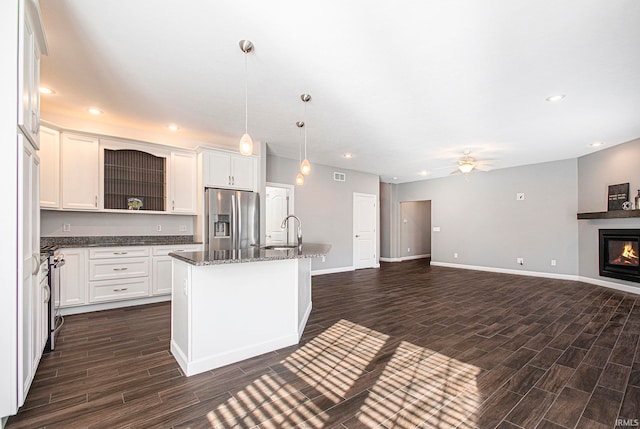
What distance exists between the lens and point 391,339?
3047mm

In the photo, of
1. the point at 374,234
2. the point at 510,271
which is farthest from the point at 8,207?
the point at 510,271

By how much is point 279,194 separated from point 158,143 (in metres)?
2.51

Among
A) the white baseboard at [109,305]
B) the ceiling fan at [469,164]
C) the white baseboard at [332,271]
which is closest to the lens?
the white baseboard at [109,305]

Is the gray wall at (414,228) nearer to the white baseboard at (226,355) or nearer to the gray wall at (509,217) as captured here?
the gray wall at (509,217)

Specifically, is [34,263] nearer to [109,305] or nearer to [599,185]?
[109,305]

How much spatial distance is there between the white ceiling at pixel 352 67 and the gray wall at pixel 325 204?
1.61 meters

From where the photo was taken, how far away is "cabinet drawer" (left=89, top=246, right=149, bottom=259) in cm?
400

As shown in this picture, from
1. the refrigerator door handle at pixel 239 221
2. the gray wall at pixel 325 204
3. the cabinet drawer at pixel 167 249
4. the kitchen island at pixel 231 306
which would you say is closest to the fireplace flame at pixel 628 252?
the gray wall at pixel 325 204

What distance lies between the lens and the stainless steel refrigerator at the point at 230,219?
484 cm

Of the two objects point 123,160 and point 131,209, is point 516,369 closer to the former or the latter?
point 131,209

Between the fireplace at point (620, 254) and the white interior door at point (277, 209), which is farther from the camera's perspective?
the white interior door at point (277, 209)

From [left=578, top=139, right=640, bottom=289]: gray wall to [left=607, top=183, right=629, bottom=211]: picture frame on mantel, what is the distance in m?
0.07

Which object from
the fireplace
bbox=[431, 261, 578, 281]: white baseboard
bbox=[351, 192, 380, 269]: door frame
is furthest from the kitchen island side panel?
bbox=[431, 261, 578, 281]: white baseboard

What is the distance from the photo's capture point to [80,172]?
161 inches
